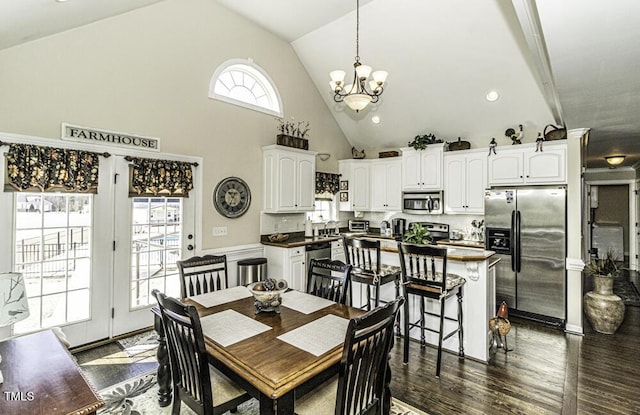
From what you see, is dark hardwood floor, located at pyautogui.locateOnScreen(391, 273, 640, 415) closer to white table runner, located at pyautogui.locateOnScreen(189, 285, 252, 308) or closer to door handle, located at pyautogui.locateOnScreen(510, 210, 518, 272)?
door handle, located at pyautogui.locateOnScreen(510, 210, 518, 272)

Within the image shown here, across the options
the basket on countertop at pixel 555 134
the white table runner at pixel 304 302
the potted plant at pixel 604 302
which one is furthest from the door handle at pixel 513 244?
the white table runner at pixel 304 302

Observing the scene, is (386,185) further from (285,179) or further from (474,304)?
(474,304)

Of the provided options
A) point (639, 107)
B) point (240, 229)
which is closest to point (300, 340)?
point (240, 229)

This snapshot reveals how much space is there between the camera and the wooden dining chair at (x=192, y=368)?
1.66 meters

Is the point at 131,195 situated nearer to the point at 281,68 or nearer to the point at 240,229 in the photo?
the point at 240,229

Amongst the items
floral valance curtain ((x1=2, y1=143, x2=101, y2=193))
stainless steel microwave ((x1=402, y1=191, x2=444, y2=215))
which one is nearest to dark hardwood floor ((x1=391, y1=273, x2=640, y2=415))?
stainless steel microwave ((x1=402, y1=191, x2=444, y2=215))

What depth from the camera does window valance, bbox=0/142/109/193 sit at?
2.98 m

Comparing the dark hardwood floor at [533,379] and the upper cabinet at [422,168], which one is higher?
the upper cabinet at [422,168]

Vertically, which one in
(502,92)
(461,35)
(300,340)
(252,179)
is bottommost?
(300,340)

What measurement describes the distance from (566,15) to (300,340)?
2407 mm

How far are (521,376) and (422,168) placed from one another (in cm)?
364

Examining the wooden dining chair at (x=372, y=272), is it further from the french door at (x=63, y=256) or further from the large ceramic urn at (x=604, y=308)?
the french door at (x=63, y=256)

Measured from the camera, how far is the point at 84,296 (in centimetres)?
351

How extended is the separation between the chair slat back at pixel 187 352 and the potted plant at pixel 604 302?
4756 millimetres
